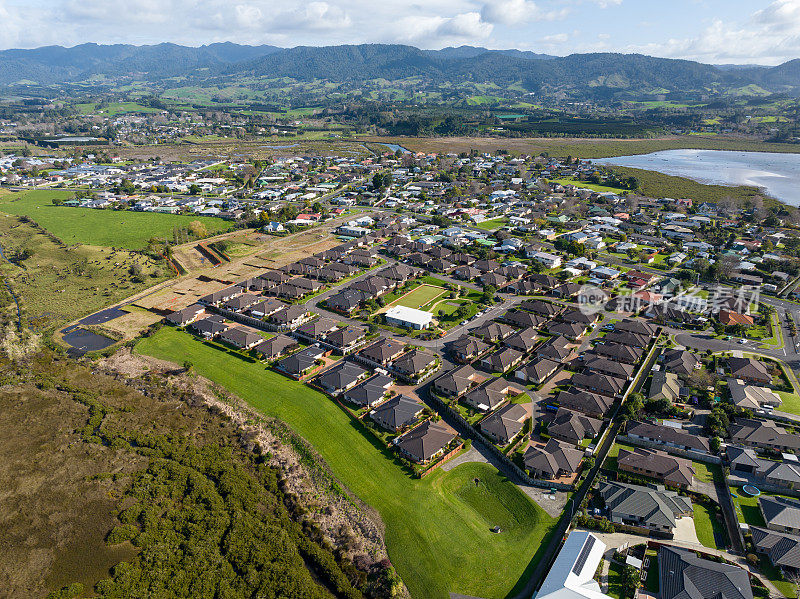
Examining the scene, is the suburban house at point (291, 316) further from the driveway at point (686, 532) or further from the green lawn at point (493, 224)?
the green lawn at point (493, 224)

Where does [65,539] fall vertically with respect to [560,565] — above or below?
below

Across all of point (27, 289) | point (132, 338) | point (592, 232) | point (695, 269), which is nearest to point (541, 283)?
point (695, 269)

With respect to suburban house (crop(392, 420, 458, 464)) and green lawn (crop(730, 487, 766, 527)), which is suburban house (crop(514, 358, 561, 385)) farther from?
green lawn (crop(730, 487, 766, 527))

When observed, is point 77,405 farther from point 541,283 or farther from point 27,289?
point 541,283

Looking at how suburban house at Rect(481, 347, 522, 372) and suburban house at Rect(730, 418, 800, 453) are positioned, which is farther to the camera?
suburban house at Rect(481, 347, 522, 372)

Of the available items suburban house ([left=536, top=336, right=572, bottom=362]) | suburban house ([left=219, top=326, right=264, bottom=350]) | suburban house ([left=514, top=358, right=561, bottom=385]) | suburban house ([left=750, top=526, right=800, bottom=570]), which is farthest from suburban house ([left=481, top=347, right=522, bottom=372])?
suburban house ([left=219, top=326, right=264, bottom=350])

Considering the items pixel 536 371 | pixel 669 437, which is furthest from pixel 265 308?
pixel 669 437
